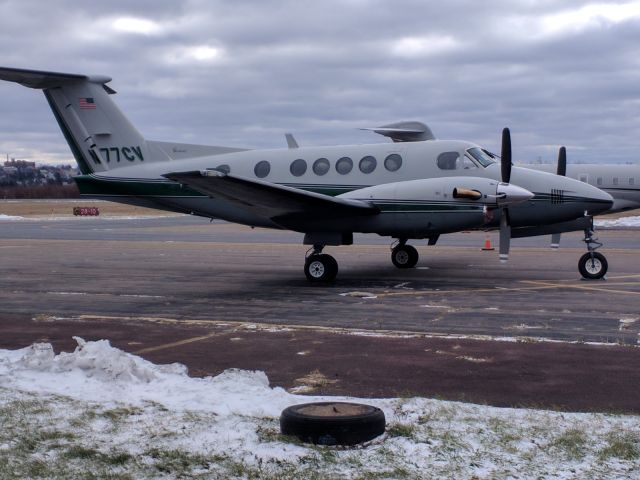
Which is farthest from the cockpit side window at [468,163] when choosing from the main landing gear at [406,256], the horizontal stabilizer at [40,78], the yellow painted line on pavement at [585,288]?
the horizontal stabilizer at [40,78]

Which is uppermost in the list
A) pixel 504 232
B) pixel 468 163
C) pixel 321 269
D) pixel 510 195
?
pixel 468 163

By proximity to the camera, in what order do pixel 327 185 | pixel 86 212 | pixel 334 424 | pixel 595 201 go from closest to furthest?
pixel 334 424 → pixel 595 201 → pixel 327 185 → pixel 86 212

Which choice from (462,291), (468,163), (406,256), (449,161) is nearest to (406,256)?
(406,256)

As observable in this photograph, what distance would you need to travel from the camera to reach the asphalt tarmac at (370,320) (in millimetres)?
8188

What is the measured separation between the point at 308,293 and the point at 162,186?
5.63 meters

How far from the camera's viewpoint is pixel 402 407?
6727 millimetres

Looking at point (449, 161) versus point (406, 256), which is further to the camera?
point (406, 256)

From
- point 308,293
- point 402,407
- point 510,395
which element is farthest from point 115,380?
point 308,293

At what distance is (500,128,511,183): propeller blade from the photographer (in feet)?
52.9

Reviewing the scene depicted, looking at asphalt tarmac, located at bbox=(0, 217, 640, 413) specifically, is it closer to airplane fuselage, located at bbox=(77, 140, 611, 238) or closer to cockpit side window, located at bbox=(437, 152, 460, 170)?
airplane fuselage, located at bbox=(77, 140, 611, 238)

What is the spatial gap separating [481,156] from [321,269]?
442cm

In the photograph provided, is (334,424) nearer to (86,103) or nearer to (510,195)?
(510,195)

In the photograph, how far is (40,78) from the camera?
742 inches

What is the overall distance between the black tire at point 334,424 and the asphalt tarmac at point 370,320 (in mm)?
1726
